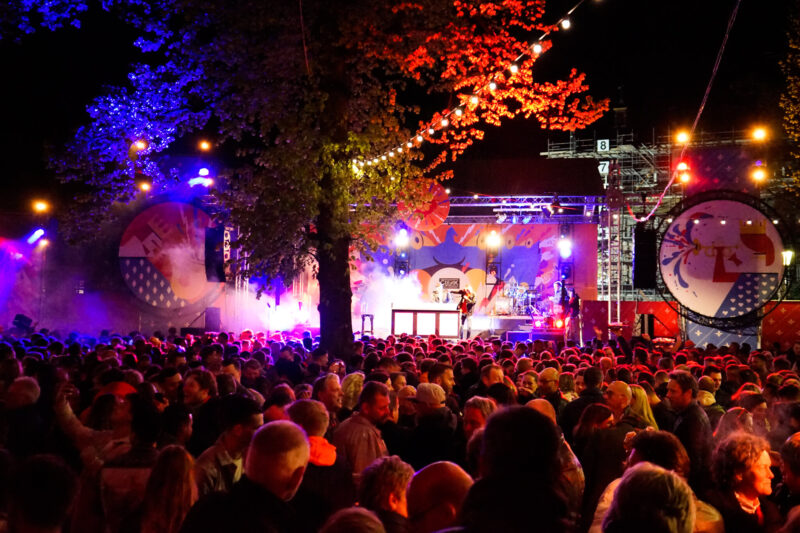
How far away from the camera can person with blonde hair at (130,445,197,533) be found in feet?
10.7

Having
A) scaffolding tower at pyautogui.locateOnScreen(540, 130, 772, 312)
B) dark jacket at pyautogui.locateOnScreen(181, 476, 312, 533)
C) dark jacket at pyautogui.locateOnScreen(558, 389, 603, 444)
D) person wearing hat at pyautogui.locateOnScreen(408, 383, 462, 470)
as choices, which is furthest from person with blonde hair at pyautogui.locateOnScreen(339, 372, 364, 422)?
scaffolding tower at pyautogui.locateOnScreen(540, 130, 772, 312)

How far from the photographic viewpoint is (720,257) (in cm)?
2322

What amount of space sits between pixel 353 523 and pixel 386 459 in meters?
1.12

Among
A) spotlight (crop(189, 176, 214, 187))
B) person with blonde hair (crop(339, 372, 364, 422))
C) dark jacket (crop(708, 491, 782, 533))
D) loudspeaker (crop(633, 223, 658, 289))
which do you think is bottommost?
dark jacket (crop(708, 491, 782, 533))

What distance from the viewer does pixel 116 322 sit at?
24984 mm

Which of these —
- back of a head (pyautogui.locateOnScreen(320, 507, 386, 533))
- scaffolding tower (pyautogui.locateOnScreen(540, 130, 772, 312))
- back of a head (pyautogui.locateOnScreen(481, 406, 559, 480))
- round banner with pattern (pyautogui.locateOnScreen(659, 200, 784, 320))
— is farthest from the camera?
scaffolding tower (pyautogui.locateOnScreen(540, 130, 772, 312))

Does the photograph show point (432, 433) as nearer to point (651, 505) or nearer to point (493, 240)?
point (651, 505)

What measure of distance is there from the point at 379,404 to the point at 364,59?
10.1m

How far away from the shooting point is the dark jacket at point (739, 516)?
3.65 metres

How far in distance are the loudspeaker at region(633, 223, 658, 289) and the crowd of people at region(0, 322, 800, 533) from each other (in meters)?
11.2

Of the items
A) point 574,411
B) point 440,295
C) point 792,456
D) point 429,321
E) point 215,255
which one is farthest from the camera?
point 440,295

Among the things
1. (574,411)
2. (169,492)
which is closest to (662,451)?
(169,492)

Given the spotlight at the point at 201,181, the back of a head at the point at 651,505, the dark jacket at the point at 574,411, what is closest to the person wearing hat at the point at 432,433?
the dark jacket at the point at 574,411

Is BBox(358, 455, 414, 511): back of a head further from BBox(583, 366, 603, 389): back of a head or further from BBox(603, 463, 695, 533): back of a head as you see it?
BBox(583, 366, 603, 389): back of a head
